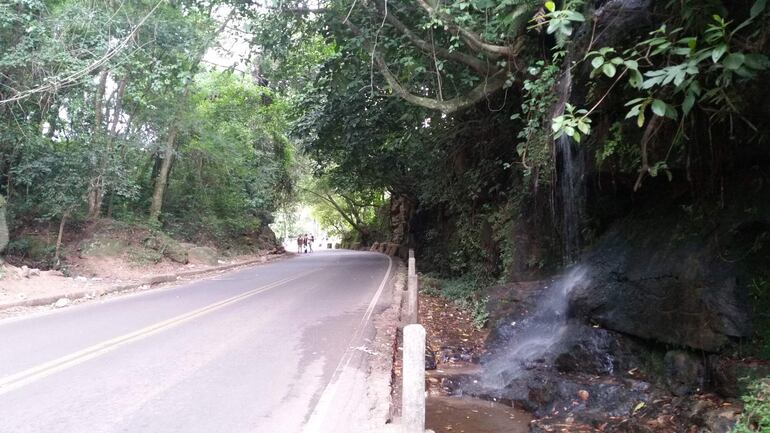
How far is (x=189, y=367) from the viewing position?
676cm

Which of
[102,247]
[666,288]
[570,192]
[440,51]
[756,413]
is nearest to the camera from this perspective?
[756,413]

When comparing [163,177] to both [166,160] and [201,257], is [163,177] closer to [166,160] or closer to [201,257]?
[166,160]

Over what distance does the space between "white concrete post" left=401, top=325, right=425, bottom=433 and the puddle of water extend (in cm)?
187

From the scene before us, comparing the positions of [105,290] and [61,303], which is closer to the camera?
[61,303]

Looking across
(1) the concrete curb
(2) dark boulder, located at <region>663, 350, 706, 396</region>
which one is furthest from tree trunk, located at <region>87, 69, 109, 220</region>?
(2) dark boulder, located at <region>663, 350, 706, 396</region>

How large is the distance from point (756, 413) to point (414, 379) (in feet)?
9.80

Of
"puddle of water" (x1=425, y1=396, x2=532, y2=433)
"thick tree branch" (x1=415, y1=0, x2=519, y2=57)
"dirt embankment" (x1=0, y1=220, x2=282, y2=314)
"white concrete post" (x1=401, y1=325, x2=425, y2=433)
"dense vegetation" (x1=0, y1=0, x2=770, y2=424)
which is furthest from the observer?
"dirt embankment" (x1=0, y1=220, x2=282, y2=314)

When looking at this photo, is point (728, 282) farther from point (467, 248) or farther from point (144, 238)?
point (144, 238)

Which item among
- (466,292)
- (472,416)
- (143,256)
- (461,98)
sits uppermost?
(461,98)

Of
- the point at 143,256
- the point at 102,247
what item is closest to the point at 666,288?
the point at 143,256

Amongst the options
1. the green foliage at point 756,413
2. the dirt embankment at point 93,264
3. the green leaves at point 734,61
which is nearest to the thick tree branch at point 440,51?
the green leaves at point 734,61

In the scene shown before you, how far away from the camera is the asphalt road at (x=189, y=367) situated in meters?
5.09

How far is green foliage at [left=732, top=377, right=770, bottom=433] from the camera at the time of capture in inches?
174

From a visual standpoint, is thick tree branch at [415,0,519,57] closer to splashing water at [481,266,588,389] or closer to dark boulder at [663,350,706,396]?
splashing water at [481,266,588,389]
